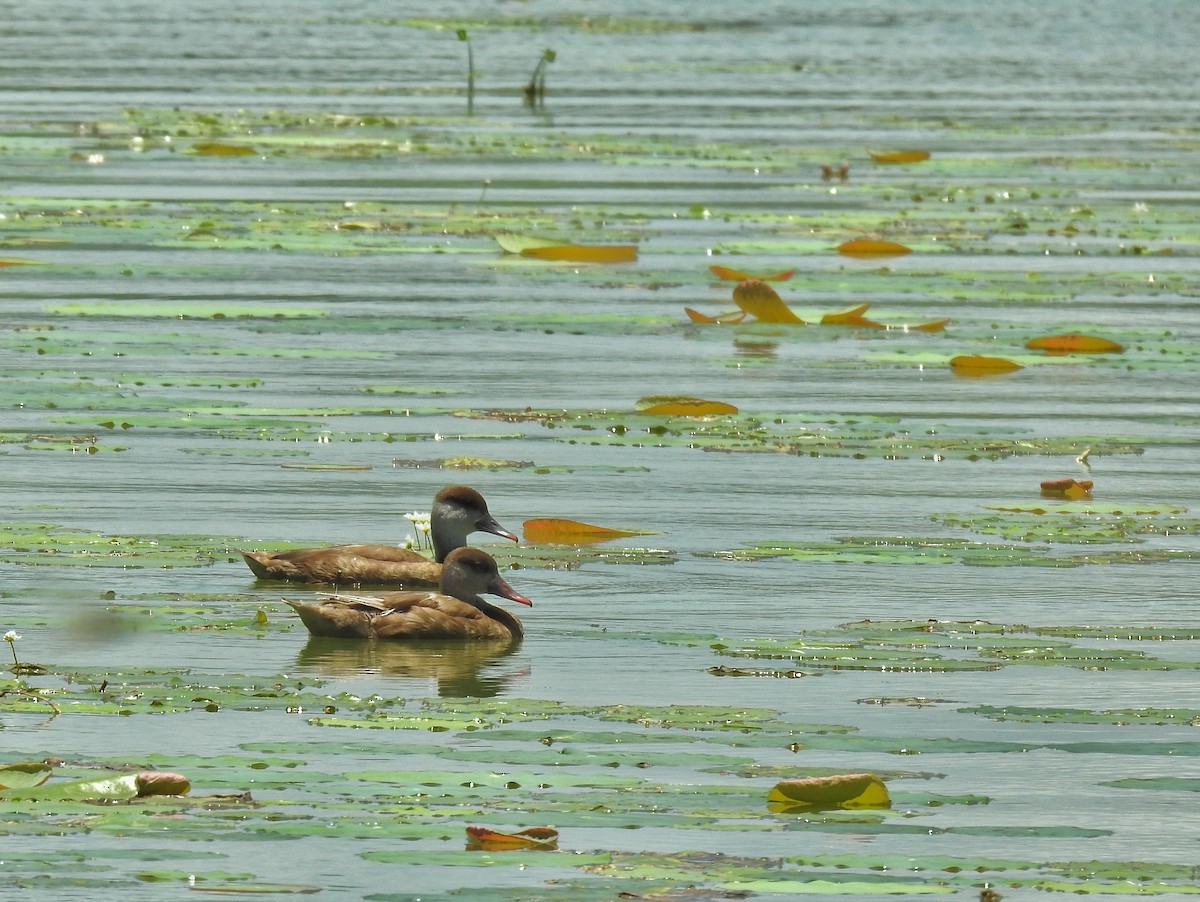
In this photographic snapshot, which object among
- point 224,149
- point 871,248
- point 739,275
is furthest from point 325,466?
point 224,149

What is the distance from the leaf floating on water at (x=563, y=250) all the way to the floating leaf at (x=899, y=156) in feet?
20.6

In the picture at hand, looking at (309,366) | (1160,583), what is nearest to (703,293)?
(309,366)

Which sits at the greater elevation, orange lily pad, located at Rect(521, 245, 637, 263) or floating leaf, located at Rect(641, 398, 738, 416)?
orange lily pad, located at Rect(521, 245, 637, 263)

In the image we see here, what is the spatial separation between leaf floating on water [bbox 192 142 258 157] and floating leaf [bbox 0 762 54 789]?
18.0 m

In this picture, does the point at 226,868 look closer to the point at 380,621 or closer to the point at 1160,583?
the point at 380,621

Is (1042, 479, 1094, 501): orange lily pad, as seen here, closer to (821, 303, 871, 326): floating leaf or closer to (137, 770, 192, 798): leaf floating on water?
(821, 303, 871, 326): floating leaf

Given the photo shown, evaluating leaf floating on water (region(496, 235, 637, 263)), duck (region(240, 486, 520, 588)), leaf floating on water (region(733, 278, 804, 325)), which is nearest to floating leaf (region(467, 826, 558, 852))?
duck (region(240, 486, 520, 588))

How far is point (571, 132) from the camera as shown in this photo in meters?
26.6

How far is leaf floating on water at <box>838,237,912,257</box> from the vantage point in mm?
19016

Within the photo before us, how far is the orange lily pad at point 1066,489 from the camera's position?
1125 centimetres

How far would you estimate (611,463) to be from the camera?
39.1ft

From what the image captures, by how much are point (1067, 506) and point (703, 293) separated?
669cm

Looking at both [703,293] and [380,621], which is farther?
[703,293]

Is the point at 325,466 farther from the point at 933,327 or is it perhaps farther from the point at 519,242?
the point at 519,242
